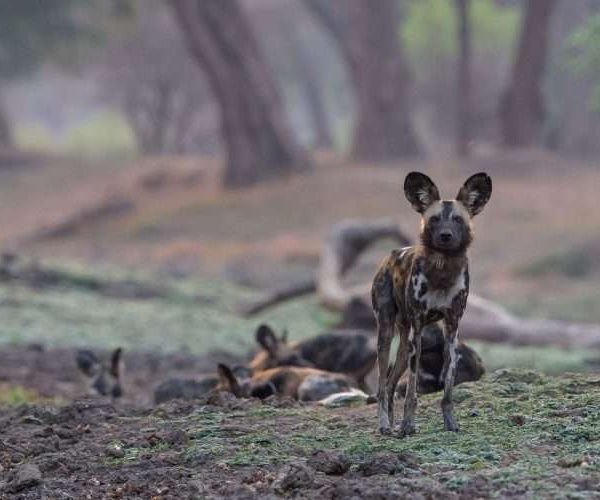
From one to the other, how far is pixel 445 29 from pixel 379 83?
992 centimetres

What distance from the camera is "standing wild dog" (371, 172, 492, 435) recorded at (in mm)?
5078

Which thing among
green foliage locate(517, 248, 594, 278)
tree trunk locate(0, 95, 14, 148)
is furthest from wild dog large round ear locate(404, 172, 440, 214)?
tree trunk locate(0, 95, 14, 148)

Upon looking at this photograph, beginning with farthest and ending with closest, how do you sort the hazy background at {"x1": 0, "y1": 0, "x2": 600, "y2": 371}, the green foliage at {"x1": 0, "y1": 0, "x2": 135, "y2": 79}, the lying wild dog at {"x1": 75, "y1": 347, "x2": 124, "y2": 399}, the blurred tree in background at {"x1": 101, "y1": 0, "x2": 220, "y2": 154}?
the blurred tree in background at {"x1": 101, "y1": 0, "x2": 220, "y2": 154}, the green foliage at {"x1": 0, "y1": 0, "x2": 135, "y2": 79}, the hazy background at {"x1": 0, "y1": 0, "x2": 600, "y2": 371}, the lying wild dog at {"x1": 75, "y1": 347, "x2": 124, "y2": 399}

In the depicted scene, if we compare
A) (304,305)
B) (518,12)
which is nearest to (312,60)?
(518,12)

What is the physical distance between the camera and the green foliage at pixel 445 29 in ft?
134

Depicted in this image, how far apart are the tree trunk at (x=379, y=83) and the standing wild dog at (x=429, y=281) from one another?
1038 inches

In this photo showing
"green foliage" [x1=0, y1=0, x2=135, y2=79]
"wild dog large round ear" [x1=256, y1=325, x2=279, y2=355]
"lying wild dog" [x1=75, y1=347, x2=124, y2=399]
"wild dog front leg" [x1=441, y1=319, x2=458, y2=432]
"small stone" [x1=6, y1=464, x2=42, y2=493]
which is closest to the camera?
"small stone" [x1=6, y1=464, x2=42, y2=493]

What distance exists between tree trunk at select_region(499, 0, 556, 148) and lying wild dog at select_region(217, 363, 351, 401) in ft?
78.3

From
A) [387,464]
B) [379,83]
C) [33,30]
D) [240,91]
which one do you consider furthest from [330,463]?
[33,30]

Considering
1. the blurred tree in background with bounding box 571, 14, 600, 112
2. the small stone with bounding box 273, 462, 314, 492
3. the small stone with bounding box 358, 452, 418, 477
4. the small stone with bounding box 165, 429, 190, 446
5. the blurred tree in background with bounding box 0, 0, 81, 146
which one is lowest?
the small stone with bounding box 273, 462, 314, 492

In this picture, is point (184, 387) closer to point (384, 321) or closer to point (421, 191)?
point (384, 321)

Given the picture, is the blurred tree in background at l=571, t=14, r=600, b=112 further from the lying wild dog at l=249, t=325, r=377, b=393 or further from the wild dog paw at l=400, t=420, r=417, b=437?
the wild dog paw at l=400, t=420, r=417, b=437

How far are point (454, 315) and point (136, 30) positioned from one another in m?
39.3

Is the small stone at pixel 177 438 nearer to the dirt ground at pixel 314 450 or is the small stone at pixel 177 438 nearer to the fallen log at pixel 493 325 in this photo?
the dirt ground at pixel 314 450
